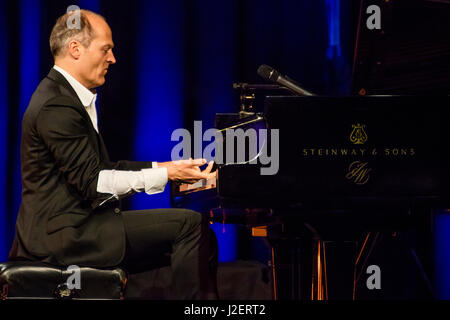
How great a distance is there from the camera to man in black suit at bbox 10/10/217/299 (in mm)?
1886

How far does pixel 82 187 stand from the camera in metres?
1.88

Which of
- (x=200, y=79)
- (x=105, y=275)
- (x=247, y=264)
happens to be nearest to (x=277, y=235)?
(x=105, y=275)

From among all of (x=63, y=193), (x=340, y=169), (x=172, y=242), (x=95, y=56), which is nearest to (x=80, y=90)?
(x=95, y=56)

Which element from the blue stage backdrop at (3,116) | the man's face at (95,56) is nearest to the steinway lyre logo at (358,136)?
the man's face at (95,56)

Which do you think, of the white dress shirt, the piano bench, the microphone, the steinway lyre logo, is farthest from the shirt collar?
the steinway lyre logo

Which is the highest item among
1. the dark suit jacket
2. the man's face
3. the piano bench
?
the man's face

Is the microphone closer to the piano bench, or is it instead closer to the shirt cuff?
the shirt cuff

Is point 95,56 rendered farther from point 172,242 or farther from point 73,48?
point 172,242

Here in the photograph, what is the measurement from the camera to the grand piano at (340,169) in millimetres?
2016

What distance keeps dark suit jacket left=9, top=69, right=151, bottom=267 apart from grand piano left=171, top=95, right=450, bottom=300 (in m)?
0.46

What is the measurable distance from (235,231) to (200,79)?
1233 mm

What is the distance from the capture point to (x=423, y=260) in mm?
2900

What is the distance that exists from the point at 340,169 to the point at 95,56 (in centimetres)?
109

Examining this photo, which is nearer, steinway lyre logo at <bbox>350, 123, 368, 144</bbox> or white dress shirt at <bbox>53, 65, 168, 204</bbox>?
white dress shirt at <bbox>53, 65, 168, 204</bbox>
